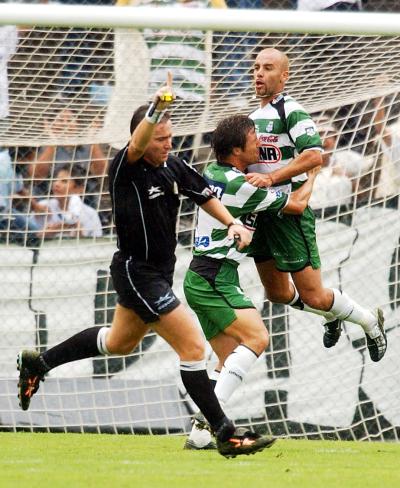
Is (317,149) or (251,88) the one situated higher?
(251,88)

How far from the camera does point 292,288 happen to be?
8.01 metres

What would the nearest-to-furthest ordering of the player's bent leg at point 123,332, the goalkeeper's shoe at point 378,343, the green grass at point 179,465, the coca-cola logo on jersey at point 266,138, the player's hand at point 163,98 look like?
the green grass at point 179,465 → the player's hand at point 163,98 → the player's bent leg at point 123,332 → the coca-cola logo on jersey at point 266,138 → the goalkeeper's shoe at point 378,343

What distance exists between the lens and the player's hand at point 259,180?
23.6 feet

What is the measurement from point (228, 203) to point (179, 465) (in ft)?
5.48

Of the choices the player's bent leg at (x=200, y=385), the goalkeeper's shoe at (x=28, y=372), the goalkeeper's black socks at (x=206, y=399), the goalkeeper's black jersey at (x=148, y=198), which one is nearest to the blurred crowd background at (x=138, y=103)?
the goalkeeper's black jersey at (x=148, y=198)

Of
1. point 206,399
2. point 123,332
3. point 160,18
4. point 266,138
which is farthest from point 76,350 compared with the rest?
point 160,18

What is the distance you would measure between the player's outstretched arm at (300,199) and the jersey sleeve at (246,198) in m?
0.18

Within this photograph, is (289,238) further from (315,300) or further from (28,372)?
(28,372)

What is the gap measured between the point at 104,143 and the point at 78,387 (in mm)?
1991

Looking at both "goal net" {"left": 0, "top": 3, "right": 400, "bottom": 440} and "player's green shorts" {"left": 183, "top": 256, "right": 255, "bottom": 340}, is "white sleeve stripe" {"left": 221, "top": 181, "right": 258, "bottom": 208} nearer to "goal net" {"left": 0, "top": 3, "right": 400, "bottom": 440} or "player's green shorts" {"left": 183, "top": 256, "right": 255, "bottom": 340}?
"player's green shorts" {"left": 183, "top": 256, "right": 255, "bottom": 340}

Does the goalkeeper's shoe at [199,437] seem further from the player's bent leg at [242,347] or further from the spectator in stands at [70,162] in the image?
the spectator in stands at [70,162]

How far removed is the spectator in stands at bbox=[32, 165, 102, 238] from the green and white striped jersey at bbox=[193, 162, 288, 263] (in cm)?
209

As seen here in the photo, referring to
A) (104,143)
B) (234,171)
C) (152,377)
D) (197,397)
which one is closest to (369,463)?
(197,397)

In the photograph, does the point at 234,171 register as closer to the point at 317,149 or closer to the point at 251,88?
the point at 317,149
